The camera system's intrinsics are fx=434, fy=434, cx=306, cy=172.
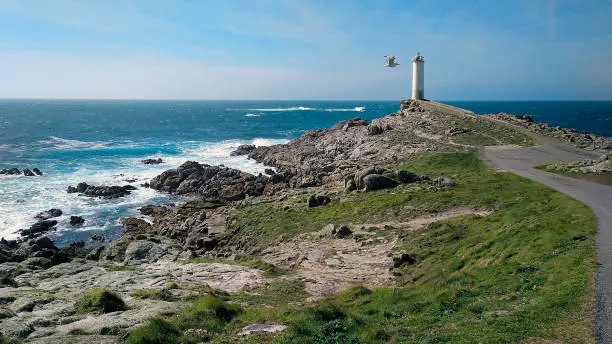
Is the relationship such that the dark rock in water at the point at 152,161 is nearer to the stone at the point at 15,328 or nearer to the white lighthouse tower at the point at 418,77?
the white lighthouse tower at the point at 418,77

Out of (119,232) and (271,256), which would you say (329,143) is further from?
(271,256)

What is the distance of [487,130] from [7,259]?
1899 inches

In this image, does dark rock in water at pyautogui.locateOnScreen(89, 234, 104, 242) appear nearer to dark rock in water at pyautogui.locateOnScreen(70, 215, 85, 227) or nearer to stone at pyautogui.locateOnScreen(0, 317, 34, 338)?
dark rock in water at pyautogui.locateOnScreen(70, 215, 85, 227)

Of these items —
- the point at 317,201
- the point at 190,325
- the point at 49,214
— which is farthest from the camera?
the point at 49,214

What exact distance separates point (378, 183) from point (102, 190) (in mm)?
34645

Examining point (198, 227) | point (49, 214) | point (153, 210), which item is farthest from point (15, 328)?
point (49, 214)

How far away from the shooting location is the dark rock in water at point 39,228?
124 feet

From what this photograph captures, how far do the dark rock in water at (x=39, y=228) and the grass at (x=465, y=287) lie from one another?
855 inches

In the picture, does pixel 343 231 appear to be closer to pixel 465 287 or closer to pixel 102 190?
pixel 465 287

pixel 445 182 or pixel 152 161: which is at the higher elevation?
pixel 445 182

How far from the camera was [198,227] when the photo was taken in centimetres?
3494

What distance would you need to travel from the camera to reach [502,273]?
15.2 metres

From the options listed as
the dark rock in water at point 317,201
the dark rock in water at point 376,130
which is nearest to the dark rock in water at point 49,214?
the dark rock in water at point 317,201

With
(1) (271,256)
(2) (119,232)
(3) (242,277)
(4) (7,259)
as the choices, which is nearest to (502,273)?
(3) (242,277)
